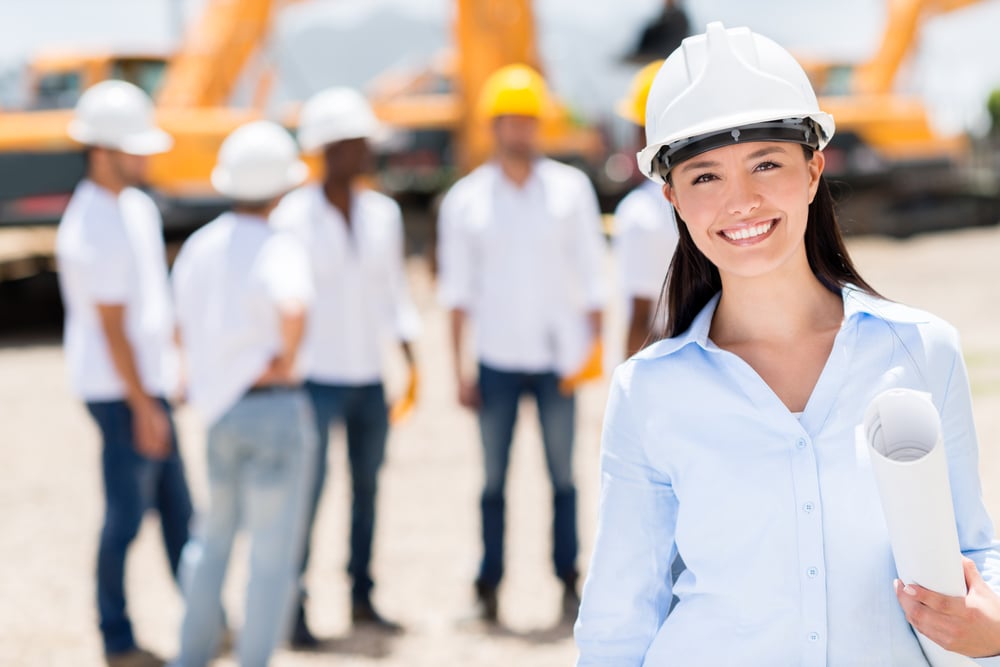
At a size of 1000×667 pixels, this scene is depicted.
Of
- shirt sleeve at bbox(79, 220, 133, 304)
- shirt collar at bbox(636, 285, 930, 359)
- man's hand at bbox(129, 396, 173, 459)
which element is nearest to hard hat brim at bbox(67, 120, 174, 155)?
shirt sleeve at bbox(79, 220, 133, 304)

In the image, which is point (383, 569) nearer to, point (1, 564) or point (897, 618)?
point (1, 564)

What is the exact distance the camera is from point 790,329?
150cm

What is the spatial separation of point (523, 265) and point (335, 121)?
830mm

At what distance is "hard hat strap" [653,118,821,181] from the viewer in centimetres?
140

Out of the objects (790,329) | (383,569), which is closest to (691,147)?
(790,329)

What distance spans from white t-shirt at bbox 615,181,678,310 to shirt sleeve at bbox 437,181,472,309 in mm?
587

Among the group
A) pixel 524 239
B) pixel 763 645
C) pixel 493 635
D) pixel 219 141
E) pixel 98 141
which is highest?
pixel 219 141

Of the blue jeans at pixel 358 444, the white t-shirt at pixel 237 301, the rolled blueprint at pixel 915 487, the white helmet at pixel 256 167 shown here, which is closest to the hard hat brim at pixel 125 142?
the white helmet at pixel 256 167

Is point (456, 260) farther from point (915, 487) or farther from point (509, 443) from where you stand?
point (915, 487)

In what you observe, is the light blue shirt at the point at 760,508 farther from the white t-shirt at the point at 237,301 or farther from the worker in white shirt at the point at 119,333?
the worker in white shirt at the point at 119,333

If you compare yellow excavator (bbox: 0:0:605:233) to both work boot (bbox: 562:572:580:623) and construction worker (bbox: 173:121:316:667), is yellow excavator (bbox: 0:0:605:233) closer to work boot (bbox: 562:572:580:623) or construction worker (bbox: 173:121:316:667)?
work boot (bbox: 562:572:580:623)

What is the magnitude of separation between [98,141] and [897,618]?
3.29 m

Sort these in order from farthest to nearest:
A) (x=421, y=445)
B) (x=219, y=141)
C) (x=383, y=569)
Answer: (x=219, y=141) → (x=421, y=445) → (x=383, y=569)

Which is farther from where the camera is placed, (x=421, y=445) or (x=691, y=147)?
(x=421, y=445)
